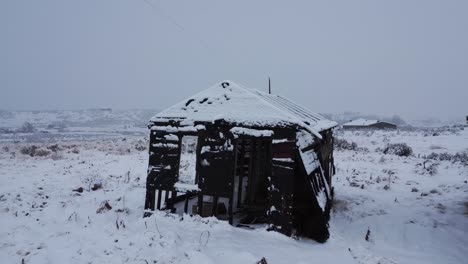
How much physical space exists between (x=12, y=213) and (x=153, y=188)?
3478 mm

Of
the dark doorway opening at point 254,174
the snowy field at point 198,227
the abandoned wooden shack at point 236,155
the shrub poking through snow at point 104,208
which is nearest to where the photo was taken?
the snowy field at point 198,227

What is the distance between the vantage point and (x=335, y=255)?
236 inches

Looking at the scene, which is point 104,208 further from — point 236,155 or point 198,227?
point 236,155

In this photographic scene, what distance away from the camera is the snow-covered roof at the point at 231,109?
22.4 ft

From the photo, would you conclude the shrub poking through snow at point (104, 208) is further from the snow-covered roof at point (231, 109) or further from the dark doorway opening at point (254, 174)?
the dark doorway opening at point (254, 174)

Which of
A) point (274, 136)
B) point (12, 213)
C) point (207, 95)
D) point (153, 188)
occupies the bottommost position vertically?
point (12, 213)

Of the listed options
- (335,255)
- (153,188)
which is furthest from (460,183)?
(153,188)

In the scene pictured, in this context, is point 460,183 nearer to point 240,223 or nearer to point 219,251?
point 240,223

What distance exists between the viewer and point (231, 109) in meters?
7.30

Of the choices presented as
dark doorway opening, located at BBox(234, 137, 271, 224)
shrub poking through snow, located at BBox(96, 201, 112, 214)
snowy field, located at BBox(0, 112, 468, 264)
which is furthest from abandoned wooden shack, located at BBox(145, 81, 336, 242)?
shrub poking through snow, located at BBox(96, 201, 112, 214)

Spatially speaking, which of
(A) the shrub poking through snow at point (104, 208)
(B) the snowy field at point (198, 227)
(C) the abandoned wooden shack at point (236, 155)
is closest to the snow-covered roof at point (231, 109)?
(C) the abandoned wooden shack at point (236, 155)

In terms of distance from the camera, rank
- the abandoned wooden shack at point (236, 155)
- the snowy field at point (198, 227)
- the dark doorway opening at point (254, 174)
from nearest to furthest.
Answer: the snowy field at point (198, 227)
the abandoned wooden shack at point (236, 155)
the dark doorway opening at point (254, 174)

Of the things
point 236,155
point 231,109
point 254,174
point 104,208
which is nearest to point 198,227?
point 236,155

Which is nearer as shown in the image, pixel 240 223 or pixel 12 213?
pixel 240 223
